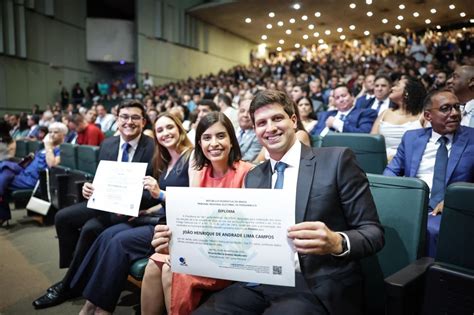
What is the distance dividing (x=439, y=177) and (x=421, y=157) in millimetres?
198

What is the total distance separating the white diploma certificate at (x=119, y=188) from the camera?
2121 mm

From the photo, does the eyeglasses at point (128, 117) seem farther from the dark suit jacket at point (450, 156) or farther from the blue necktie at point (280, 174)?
the dark suit jacket at point (450, 156)

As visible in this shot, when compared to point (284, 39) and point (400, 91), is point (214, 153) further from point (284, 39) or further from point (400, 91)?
point (284, 39)

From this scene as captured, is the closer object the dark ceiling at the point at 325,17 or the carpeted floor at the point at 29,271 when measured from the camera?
the carpeted floor at the point at 29,271

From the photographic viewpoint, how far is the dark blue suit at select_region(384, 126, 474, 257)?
1898 millimetres

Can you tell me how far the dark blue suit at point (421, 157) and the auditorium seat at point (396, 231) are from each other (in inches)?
15.1

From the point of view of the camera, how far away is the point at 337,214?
1.34 metres

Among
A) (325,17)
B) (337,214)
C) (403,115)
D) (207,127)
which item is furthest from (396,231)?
(325,17)

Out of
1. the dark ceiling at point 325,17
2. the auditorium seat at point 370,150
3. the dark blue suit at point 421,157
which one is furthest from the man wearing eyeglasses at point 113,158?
the dark ceiling at point 325,17

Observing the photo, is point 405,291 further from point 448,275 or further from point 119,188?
point 119,188

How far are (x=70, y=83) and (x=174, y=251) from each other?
15.3 meters

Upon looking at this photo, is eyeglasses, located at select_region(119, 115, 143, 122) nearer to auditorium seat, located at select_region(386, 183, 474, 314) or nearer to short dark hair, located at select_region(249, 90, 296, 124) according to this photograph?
short dark hair, located at select_region(249, 90, 296, 124)

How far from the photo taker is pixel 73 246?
2795 millimetres

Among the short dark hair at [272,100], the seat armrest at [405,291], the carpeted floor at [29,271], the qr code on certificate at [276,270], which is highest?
the short dark hair at [272,100]
